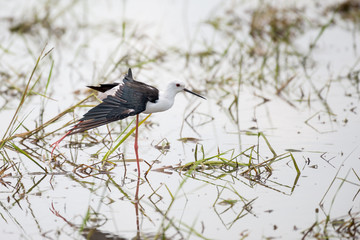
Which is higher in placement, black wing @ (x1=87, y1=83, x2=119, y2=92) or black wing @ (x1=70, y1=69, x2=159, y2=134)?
black wing @ (x1=87, y1=83, x2=119, y2=92)

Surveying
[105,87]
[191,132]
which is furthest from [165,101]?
[191,132]

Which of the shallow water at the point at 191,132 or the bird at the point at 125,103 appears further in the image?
the bird at the point at 125,103

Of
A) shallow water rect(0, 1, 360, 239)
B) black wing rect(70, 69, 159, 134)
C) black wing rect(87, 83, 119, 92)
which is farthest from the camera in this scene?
black wing rect(87, 83, 119, 92)

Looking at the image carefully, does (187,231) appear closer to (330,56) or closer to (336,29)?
(330,56)

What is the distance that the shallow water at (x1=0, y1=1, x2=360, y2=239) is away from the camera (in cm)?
438

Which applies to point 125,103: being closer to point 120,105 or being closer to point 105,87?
point 120,105

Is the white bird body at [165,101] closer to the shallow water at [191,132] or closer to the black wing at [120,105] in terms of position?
the black wing at [120,105]

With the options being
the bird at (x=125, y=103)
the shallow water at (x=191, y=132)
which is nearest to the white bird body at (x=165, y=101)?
the bird at (x=125, y=103)

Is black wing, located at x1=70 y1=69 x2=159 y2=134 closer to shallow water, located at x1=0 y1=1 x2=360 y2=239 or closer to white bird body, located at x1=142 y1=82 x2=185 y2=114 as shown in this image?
white bird body, located at x1=142 y1=82 x2=185 y2=114

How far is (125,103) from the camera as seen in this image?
201 inches


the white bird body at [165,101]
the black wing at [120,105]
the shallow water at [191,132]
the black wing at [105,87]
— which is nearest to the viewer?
the shallow water at [191,132]

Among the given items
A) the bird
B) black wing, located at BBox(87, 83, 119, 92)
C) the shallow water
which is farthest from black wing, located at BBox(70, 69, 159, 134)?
the shallow water

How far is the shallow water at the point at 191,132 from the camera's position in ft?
14.4

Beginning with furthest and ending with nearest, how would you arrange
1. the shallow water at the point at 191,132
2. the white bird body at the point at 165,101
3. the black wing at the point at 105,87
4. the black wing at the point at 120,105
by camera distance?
the black wing at the point at 105,87, the white bird body at the point at 165,101, the black wing at the point at 120,105, the shallow water at the point at 191,132
